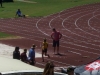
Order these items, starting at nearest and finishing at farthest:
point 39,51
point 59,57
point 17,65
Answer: point 17,65
point 59,57
point 39,51

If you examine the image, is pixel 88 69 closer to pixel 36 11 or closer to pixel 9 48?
pixel 9 48

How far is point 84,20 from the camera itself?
3988 cm

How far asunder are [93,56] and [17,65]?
585 inches

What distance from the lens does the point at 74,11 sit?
45656mm

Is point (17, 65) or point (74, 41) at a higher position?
point (17, 65)

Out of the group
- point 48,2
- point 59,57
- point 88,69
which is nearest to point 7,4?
point 48,2

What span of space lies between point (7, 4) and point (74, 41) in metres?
26.9

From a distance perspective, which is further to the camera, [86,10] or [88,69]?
[86,10]

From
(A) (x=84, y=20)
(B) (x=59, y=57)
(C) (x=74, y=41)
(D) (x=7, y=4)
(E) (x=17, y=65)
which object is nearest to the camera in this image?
(E) (x=17, y=65)

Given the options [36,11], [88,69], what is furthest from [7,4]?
[88,69]

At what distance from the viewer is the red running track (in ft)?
78.0

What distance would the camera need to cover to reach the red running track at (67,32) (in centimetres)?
2378

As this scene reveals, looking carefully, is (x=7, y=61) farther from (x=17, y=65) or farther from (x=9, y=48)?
(x=9, y=48)

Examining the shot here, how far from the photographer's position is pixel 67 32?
33.2 metres
